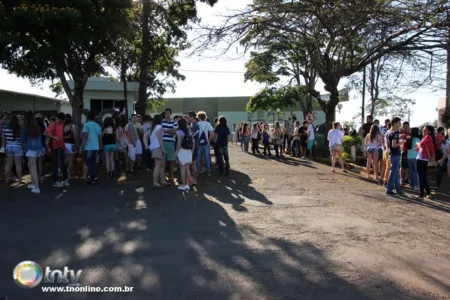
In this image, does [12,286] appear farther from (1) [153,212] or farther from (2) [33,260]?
(1) [153,212]

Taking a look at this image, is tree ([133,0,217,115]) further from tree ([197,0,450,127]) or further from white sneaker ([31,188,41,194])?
white sneaker ([31,188,41,194])

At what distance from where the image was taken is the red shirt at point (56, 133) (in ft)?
33.0

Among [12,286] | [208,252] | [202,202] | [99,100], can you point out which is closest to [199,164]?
[202,202]

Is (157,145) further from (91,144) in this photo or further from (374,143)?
(374,143)

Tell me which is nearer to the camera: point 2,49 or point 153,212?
point 153,212

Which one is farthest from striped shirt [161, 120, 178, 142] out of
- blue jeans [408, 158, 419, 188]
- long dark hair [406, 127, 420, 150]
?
blue jeans [408, 158, 419, 188]

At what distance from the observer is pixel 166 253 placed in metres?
5.29

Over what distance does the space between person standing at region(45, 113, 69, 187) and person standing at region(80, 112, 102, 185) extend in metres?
0.51

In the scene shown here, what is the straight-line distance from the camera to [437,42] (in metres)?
13.9

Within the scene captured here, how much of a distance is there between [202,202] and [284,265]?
12.4ft

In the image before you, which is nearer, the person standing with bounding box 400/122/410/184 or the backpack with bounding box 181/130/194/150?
the backpack with bounding box 181/130/194/150

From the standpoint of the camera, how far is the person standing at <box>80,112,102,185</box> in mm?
10445

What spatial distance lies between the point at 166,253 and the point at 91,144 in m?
5.90

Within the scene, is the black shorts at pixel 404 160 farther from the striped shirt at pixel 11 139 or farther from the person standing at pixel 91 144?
the striped shirt at pixel 11 139
